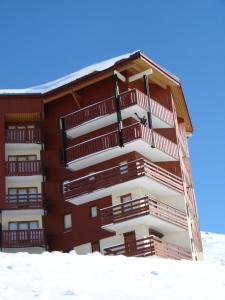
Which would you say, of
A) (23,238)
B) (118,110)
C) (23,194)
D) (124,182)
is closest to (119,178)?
(124,182)

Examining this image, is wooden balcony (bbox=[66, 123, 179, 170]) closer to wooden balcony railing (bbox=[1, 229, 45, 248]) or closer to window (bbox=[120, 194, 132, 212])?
window (bbox=[120, 194, 132, 212])

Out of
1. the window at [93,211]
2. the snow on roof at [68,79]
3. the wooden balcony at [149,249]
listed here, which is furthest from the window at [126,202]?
the snow on roof at [68,79]

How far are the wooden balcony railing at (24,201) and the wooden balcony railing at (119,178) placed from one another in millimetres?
2288

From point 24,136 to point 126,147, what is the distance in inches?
318

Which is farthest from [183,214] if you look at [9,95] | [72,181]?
[9,95]

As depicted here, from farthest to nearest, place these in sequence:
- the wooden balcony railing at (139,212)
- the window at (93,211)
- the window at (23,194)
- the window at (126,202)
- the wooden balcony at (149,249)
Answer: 1. the window at (23,194)
2. the window at (93,211)
3. the window at (126,202)
4. the wooden balcony railing at (139,212)
5. the wooden balcony at (149,249)

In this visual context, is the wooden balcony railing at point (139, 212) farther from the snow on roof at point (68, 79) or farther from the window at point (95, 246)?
the snow on roof at point (68, 79)

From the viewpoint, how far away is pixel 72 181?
123ft

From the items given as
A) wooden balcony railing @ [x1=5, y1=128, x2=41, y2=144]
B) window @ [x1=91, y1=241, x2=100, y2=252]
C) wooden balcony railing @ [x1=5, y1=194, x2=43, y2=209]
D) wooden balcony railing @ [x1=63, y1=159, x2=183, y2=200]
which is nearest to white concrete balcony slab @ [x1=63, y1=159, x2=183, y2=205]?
wooden balcony railing @ [x1=63, y1=159, x2=183, y2=200]

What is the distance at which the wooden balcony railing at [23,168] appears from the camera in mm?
39188

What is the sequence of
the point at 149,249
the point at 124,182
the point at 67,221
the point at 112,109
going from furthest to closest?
the point at 67,221, the point at 112,109, the point at 124,182, the point at 149,249

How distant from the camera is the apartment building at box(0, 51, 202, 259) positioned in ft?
115

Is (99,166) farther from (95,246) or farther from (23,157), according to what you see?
(23,157)

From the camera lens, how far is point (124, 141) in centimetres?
3569
